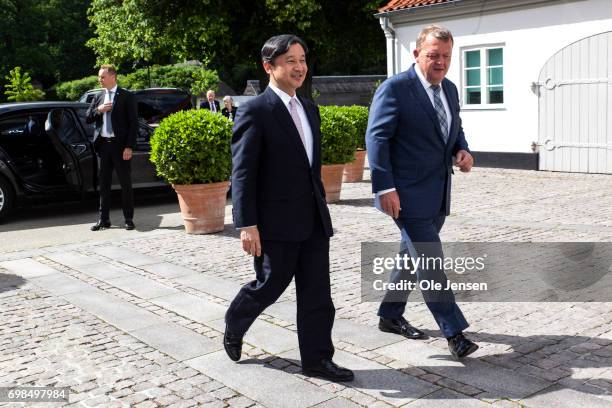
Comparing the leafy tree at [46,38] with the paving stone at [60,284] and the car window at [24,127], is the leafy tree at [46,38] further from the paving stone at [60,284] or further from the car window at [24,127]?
the paving stone at [60,284]

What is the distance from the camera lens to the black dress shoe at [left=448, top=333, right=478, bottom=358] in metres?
4.22

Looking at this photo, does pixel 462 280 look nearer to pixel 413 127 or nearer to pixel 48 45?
pixel 413 127

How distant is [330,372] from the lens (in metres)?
4.02

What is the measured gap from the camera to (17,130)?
10.6m

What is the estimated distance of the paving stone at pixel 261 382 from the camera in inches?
149

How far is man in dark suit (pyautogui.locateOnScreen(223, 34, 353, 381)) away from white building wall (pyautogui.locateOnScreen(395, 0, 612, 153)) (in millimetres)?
11265

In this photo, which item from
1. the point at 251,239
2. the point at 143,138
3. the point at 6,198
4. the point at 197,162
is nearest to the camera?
the point at 251,239

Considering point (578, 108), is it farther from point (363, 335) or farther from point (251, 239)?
point (251, 239)

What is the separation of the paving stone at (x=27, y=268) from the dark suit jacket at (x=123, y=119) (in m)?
2.17

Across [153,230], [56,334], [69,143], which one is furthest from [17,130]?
[56,334]

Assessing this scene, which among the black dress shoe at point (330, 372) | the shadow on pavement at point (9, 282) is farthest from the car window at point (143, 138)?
the black dress shoe at point (330, 372)

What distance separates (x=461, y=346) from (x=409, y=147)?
3.90 ft

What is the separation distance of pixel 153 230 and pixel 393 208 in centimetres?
572

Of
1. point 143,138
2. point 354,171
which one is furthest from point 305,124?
point 354,171
